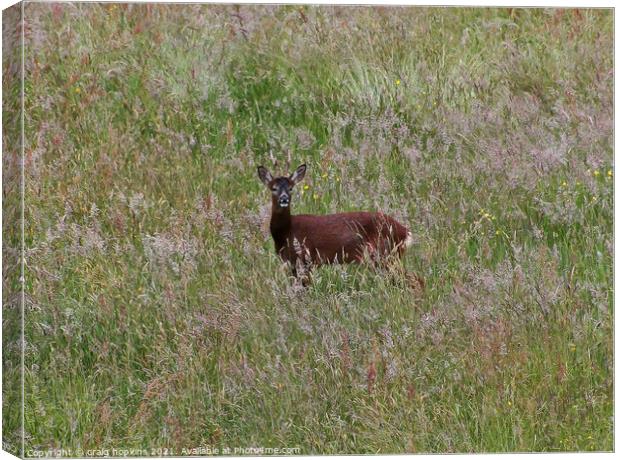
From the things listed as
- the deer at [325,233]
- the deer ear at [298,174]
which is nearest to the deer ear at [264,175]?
the deer at [325,233]

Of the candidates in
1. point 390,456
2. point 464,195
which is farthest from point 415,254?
point 390,456

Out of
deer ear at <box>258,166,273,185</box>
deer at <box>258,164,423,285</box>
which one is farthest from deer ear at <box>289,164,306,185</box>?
deer ear at <box>258,166,273,185</box>

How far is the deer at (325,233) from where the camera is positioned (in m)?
9.97

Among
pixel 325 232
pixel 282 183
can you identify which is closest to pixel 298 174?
pixel 282 183

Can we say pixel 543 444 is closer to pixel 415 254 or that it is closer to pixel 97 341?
pixel 415 254

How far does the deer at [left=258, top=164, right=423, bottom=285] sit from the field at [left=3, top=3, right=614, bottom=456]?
0.27ft

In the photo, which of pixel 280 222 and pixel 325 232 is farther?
pixel 325 232

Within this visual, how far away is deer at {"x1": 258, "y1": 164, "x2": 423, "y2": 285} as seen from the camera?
32.7ft

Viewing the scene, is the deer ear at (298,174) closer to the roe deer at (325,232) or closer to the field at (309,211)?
the roe deer at (325,232)

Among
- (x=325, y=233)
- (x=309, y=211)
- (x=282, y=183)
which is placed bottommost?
(x=325, y=233)

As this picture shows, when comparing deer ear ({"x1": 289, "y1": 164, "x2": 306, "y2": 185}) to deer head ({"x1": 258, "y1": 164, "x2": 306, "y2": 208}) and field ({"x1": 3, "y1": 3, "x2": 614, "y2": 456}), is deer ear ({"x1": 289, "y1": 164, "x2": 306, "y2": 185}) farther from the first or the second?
field ({"x1": 3, "y1": 3, "x2": 614, "y2": 456})

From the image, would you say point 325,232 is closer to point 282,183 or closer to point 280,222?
point 280,222

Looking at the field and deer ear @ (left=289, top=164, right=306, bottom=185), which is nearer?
the field

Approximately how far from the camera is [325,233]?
1014 centimetres
